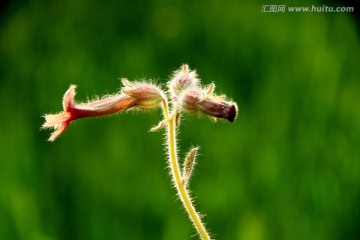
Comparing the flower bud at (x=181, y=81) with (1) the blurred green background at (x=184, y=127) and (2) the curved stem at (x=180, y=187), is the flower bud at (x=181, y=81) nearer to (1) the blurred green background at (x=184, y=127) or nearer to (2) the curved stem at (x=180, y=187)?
(2) the curved stem at (x=180, y=187)

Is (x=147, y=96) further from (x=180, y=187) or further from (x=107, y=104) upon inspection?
(x=180, y=187)

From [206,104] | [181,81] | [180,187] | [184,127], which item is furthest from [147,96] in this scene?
[184,127]

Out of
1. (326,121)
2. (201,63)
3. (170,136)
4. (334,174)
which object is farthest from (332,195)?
(170,136)

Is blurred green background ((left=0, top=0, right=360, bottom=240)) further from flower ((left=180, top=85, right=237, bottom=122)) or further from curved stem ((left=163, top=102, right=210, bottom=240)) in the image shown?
flower ((left=180, top=85, right=237, bottom=122))

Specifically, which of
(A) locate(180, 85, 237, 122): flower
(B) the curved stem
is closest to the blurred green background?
(B) the curved stem

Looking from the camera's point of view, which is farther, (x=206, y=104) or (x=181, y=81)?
(x=181, y=81)

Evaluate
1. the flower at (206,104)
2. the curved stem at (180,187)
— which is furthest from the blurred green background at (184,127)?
the flower at (206,104)
